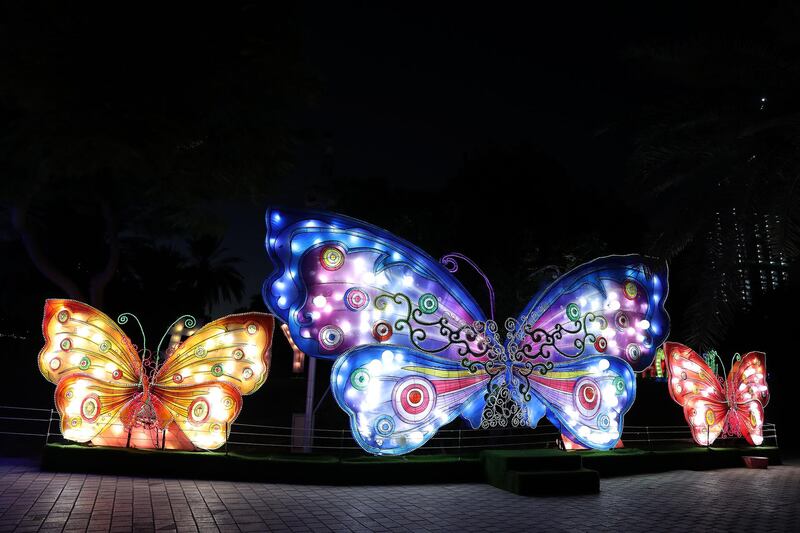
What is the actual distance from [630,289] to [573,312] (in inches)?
59.9

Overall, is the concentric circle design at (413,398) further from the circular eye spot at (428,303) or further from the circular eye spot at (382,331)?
the circular eye spot at (428,303)

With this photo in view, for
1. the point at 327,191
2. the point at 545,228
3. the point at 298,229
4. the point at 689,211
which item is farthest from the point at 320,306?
the point at 545,228

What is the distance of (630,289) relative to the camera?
34.7 feet

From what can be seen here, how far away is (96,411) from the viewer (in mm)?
8023

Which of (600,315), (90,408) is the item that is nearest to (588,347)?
(600,315)

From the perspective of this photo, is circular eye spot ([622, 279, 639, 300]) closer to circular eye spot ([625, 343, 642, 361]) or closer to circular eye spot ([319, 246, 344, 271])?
circular eye spot ([625, 343, 642, 361])

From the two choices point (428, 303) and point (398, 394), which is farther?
point (428, 303)

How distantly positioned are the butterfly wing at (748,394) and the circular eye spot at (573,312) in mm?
4622

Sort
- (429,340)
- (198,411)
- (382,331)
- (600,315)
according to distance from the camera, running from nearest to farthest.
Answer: (198,411) → (382,331) → (429,340) → (600,315)

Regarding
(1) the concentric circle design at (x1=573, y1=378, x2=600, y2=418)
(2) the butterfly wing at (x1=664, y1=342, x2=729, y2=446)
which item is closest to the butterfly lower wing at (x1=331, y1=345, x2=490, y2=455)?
(1) the concentric circle design at (x1=573, y1=378, x2=600, y2=418)

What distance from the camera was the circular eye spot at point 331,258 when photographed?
8.45 meters

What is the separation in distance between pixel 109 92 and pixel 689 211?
7.18m

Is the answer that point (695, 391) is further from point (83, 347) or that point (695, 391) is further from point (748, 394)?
point (83, 347)

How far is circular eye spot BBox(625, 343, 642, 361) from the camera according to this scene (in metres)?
10.3
